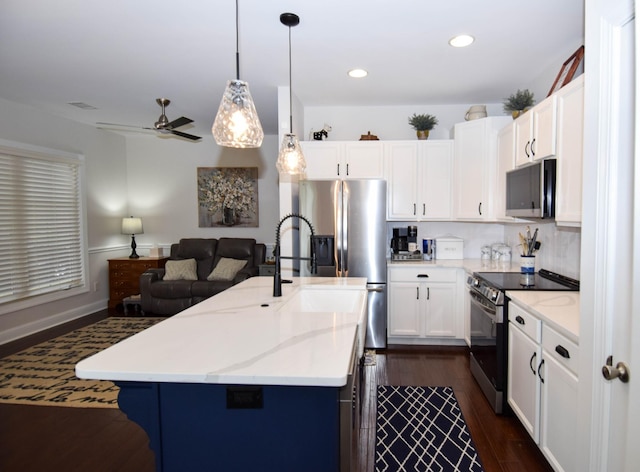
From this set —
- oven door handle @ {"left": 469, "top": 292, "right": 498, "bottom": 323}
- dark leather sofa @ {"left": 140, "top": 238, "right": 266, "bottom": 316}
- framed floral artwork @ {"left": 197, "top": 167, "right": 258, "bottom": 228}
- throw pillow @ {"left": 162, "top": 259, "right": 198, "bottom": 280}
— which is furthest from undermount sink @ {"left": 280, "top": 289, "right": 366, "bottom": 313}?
framed floral artwork @ {"left": 197, "top": 167, "right": 258, "bottom": 228}

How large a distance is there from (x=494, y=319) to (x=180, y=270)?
4.27m

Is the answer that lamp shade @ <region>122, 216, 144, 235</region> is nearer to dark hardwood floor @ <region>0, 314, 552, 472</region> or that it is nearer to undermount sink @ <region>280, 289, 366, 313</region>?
dark hardwood floor @ <region>0, 314, 552, 472</region>

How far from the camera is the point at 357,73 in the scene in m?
3.39

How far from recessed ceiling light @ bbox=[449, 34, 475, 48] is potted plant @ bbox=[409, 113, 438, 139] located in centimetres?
133

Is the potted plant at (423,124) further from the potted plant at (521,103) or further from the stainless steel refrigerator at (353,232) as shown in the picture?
the potted plant at (521,103)

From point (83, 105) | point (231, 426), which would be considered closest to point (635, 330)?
point (231, 426)

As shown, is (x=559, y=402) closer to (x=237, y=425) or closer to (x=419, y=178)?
(x=237, y=425)

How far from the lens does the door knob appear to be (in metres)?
1.17

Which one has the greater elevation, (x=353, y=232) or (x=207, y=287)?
(x=353, y=232)

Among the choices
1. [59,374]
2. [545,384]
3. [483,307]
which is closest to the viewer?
[545,384]

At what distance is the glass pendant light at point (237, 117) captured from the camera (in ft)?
5.42

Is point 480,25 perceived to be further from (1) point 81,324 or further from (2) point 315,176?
(1) point 81,324

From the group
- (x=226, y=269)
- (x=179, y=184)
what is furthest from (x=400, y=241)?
(x=179, y=184)

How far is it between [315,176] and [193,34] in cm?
192
